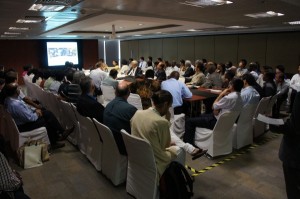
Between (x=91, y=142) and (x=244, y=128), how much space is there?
2.49 meters

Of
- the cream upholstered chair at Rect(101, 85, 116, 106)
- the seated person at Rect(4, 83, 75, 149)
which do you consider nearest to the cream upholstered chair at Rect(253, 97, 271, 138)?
the cream upholstered chair at Rect(101, 85, 116, 106)

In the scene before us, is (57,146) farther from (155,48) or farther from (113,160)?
(155,48)

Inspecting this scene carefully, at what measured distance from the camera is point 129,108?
9.12 feet

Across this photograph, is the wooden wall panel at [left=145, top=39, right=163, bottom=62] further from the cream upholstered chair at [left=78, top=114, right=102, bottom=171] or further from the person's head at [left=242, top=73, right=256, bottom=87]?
the cream upholstered chair at [left=78, top=114, right=102, bottom=171]

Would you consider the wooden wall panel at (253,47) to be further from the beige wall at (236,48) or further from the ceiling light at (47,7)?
the ceiling light at (47,7)

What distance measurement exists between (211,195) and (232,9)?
11.2 feet

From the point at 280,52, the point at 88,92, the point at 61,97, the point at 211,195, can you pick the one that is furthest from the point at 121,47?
the point at 211,195

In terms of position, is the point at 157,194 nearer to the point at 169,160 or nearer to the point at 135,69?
the point at 169,160

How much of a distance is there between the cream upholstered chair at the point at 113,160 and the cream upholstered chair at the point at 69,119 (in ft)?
3.95

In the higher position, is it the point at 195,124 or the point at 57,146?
the point at 195,124

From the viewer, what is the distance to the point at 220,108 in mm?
3801

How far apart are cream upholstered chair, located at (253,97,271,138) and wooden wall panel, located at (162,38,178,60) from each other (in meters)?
9.88

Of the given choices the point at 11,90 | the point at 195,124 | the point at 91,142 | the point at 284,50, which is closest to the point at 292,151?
the point at 195,124

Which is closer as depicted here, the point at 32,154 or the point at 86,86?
the point at 86,86
